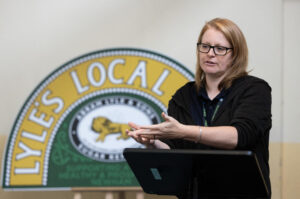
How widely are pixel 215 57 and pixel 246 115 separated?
28 cm

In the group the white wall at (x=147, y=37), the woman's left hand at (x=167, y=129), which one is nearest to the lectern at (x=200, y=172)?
the woman's left hand at (x=167, y=129)

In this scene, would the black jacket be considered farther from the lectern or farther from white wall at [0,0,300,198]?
white wall at [0,0,300,198]

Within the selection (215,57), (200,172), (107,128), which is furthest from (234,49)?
(107,128)

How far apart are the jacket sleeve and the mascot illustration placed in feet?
5.52

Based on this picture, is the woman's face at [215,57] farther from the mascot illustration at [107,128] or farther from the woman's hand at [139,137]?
the mascot illustration at [107,128]

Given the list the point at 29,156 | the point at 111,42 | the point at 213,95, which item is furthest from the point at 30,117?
the point at 213,95

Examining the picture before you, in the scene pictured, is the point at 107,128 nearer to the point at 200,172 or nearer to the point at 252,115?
the point at 252,115

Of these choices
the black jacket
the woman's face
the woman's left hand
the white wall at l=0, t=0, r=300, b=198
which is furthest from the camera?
the white wall at l=0, t=0, r=300, b=198

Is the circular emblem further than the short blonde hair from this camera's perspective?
Yes

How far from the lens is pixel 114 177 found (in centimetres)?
347

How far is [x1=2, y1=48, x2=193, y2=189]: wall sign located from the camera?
3514 millimetres

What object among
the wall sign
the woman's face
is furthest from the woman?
the wall sign

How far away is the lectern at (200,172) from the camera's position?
158 cm

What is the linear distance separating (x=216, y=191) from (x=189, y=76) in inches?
72.2
